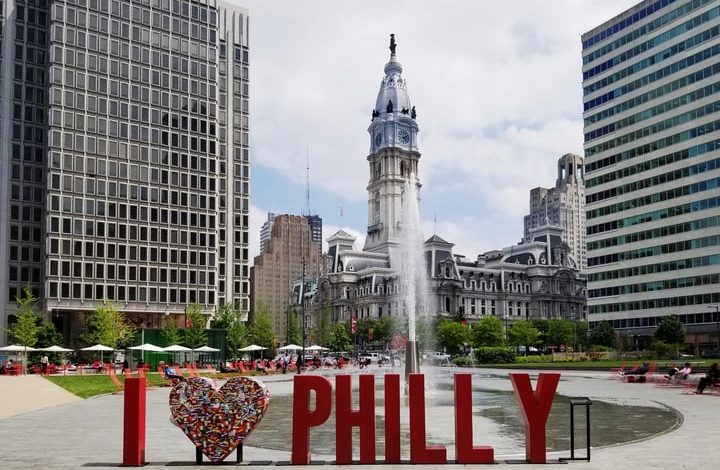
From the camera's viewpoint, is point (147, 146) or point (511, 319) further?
point (511, 319)

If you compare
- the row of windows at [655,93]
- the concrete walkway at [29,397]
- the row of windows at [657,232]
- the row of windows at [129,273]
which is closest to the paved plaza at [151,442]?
the concrete walkway at [29,397]

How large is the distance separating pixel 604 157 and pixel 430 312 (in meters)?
66.2

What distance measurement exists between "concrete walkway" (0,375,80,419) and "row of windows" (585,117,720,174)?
88.4 meters

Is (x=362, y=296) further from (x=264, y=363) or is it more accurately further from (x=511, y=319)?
(x=264, y=363)

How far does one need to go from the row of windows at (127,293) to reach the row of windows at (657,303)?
59915 mm

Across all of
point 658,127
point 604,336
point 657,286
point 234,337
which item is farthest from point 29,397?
point 658,127

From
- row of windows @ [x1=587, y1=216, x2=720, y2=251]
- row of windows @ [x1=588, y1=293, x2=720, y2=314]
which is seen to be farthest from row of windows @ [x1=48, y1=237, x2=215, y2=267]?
row of windows @ [x1=588, y1=293, x2=720, y2=314]

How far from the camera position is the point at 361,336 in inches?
6850

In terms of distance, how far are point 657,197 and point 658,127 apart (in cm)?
986

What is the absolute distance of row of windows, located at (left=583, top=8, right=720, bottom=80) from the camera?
105 meters

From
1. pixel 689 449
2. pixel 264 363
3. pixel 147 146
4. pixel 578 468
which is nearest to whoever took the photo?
pixel 578 468

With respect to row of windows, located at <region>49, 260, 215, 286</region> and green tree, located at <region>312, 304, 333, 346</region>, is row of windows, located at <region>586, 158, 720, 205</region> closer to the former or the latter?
green tree, located at <region>312, 304, 333, 346</region>

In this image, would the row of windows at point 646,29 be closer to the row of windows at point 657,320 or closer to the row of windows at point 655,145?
the row of windows at point 655,145

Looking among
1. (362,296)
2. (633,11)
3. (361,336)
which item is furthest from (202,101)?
(362,296)
